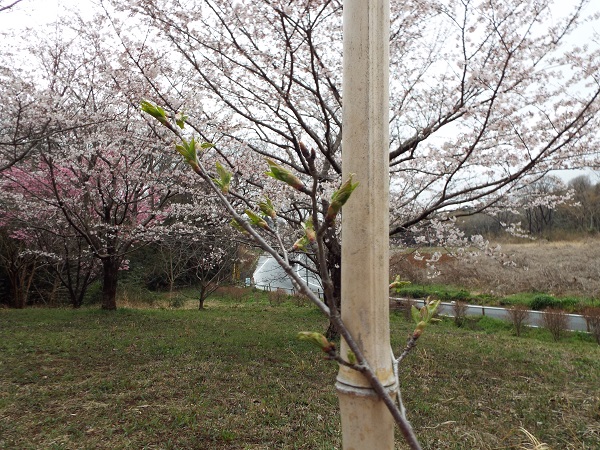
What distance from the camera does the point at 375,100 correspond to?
69 cm

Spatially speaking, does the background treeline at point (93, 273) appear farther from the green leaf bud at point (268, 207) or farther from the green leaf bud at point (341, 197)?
the green leaf bud at point (341, 197)

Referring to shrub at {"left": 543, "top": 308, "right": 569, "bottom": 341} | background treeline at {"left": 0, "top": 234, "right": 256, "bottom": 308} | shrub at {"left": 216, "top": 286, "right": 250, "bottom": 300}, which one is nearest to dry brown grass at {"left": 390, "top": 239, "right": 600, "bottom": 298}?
shrub at {"left": 543, "top": 308, "right": 569, "bottom": 341}

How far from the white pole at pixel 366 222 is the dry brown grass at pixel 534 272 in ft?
50.6

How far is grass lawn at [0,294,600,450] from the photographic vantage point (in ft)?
11.6

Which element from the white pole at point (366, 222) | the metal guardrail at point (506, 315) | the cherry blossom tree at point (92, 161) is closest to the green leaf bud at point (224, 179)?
the white pole at point (366, 222)

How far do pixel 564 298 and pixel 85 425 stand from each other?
16423mm

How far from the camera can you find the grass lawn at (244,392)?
3.54m

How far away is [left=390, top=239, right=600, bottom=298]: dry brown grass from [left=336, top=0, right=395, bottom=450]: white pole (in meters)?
15.4

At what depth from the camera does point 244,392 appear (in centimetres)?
472

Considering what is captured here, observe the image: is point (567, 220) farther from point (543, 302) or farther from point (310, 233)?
point (310, 233)

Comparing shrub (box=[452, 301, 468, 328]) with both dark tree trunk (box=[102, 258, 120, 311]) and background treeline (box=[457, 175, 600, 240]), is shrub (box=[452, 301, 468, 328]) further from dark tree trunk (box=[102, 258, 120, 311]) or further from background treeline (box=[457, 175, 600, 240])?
dark tree trunk (box=[102, 258, 120, 311])

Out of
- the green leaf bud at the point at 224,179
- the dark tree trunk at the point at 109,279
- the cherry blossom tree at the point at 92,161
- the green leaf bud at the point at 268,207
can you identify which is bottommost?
the dark tree trunk at the point at 109,279

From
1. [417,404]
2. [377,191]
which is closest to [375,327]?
[377,191]

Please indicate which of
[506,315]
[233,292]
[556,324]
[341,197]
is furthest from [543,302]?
[341,197]
